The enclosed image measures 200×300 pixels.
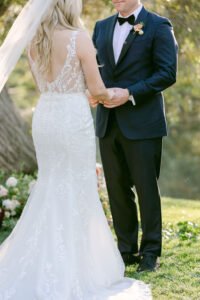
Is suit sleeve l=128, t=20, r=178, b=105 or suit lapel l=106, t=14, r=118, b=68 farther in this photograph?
suit lapel l=106, t=14, r=118, b=68

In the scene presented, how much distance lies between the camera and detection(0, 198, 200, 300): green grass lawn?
353 cm

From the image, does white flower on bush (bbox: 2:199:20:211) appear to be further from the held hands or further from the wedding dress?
the held hands

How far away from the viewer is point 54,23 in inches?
123

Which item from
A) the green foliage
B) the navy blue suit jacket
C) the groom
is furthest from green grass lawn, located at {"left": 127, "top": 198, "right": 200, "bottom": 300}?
the green foliage

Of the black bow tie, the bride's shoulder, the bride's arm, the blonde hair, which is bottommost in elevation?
the black bow tie

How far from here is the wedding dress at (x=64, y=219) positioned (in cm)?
320

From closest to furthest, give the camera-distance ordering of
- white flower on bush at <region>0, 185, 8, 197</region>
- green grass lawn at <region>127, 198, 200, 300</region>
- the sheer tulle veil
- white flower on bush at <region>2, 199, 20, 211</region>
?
the sheer tulle veil → green grass lawn at <region>127, 198, 200, 300</region> → white flower on bush at <region>2, 199, 20, 211</region> → white flower on bush at <region>0, 185, 8, 197</region>

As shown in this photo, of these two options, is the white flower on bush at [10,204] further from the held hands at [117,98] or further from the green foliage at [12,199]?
the held hands at [117,98]

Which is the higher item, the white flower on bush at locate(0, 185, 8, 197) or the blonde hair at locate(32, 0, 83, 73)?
the blonde hair at locate(32, 0, 83, 73)

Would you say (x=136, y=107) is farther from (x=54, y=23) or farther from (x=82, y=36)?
(x=54, y=23)

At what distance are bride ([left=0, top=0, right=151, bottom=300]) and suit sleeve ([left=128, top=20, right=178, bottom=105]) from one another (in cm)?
29

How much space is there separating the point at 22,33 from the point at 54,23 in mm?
233

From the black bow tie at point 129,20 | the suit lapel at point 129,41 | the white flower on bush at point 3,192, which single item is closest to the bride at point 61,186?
the suit lapel at point 129,41

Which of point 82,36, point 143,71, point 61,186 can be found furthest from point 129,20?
point 61,186
